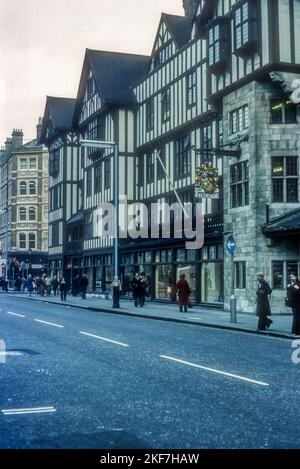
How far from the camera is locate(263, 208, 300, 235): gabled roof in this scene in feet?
75.3

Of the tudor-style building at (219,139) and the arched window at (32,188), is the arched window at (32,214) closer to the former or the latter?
the arched window at (32,188)

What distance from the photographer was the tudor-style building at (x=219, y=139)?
82.5 ft

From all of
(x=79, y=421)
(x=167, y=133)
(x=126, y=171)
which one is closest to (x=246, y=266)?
(x=167, y=133)

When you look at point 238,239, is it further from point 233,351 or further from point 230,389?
point 230,389

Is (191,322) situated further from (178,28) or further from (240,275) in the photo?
(178,28)

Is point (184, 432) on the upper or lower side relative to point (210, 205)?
lower

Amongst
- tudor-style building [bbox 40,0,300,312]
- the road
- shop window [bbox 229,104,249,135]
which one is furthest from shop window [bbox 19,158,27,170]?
the road

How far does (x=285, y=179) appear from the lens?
25516mm

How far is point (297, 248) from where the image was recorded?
83.1ft

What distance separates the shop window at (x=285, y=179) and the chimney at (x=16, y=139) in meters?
55.2

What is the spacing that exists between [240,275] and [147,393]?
1852cm

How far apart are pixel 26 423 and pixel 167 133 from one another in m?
29.3

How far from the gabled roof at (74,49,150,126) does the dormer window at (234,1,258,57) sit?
15.0 m

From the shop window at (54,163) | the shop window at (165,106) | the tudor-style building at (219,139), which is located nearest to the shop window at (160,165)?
the tudor-style building at (219,139)
